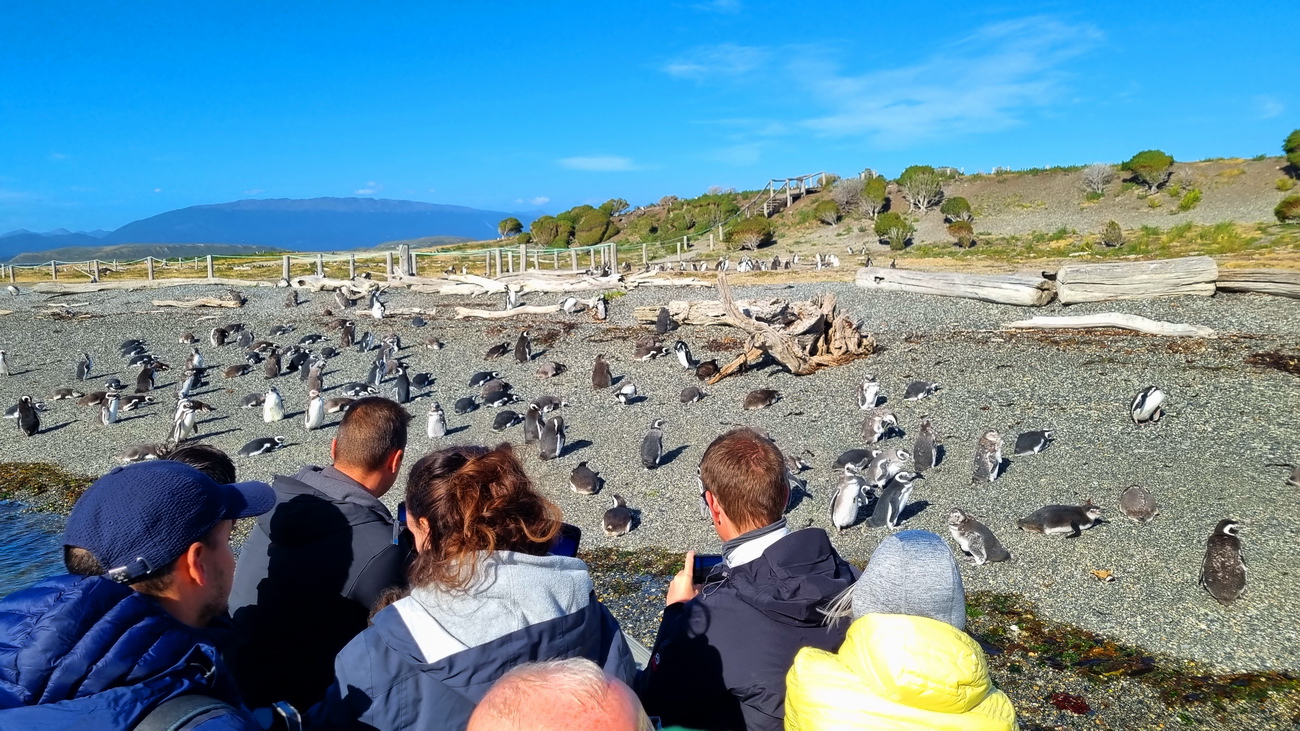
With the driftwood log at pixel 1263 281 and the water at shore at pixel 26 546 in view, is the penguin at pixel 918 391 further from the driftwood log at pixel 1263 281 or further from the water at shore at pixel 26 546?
the water at shore at pixel 26 546

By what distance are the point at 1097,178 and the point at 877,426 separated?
38626mm

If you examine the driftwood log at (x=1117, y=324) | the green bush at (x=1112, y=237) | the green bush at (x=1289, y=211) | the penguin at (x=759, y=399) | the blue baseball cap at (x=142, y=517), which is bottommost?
the penguin at (x=759, y=399)

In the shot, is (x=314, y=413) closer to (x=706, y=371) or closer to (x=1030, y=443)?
(x=706, y=371)

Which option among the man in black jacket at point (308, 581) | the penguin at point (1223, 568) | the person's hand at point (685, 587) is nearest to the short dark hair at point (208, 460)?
the man in black jacket at point (308, 581)

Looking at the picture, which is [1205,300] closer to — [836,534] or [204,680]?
[836,534]

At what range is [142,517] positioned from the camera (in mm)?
1905

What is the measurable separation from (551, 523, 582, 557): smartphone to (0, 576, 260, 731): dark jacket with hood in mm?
888

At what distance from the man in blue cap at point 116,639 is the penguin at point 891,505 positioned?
618 cm

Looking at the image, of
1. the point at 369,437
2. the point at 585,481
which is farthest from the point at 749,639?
the point at 585,481

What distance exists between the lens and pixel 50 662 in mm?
1556

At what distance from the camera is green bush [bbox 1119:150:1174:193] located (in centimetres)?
3938

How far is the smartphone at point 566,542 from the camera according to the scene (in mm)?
2320

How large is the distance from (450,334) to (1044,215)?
30.8 meters

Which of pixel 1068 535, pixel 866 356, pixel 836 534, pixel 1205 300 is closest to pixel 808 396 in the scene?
pixel 866 356
